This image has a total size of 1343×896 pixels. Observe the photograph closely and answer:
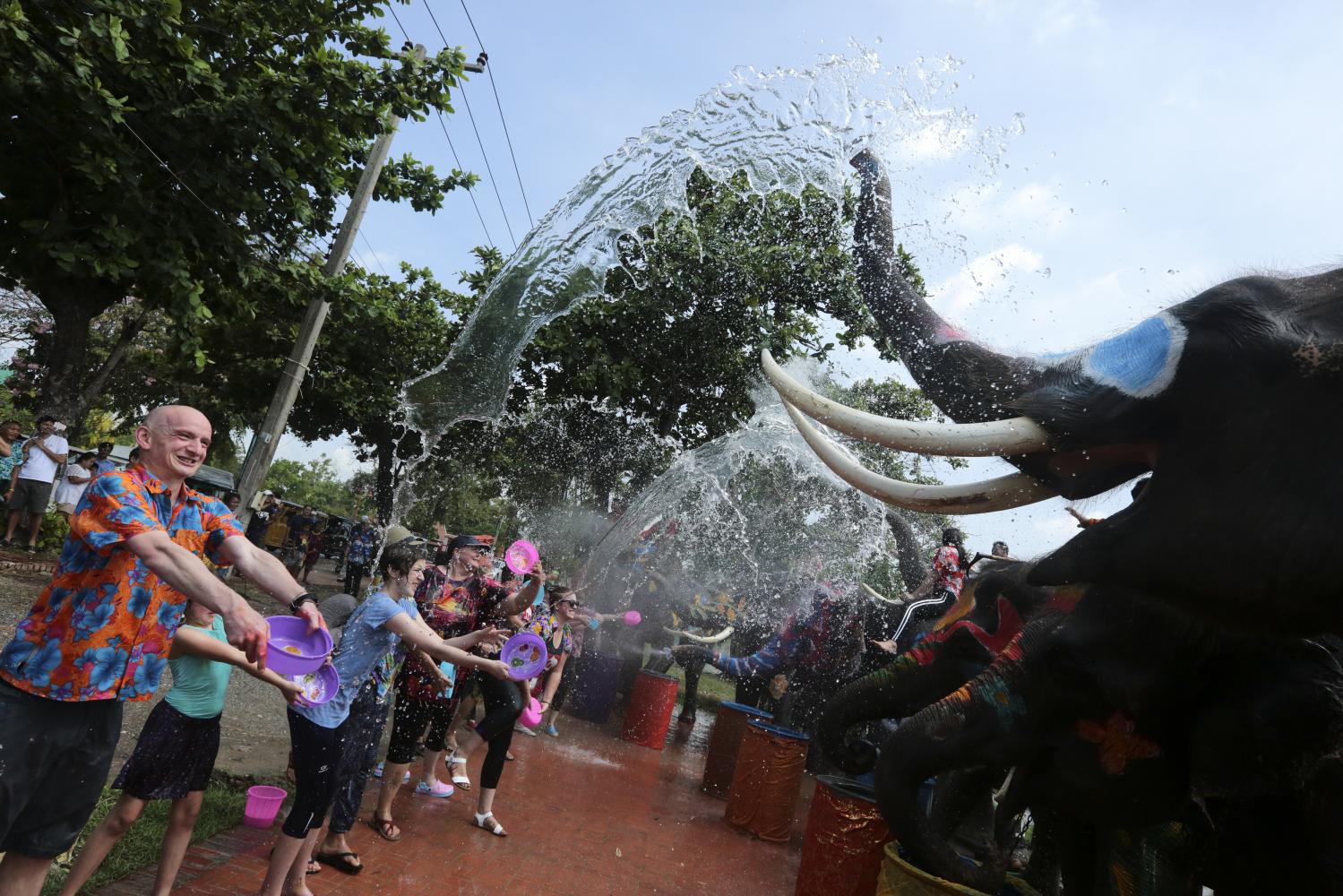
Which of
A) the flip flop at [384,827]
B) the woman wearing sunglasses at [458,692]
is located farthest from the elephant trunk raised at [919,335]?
the flip flop at [384,827]

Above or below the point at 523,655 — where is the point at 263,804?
below

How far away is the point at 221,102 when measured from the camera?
342 inches

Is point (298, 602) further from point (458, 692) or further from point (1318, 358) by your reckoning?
point (458, 692)

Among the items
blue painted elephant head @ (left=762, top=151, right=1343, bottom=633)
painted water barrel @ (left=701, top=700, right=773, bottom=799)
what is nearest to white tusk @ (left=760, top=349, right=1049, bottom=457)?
blue painted elephant head @ (left=762, top=151, right=1343, bottom=633)

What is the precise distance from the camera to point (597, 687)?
1072cm

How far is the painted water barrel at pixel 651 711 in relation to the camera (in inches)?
384

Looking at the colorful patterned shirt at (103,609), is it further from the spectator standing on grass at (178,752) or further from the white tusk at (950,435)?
the white tusk at (950,435)

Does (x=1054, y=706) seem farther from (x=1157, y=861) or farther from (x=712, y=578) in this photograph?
(x=712, y=578)

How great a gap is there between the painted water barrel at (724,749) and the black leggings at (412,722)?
308 cm

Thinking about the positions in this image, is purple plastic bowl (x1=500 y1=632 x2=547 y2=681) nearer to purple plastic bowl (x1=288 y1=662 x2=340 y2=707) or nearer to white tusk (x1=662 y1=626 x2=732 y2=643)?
purple plastic bowl (x1=288 y1=662 x2=340 y2=707)

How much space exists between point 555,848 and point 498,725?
0.89m

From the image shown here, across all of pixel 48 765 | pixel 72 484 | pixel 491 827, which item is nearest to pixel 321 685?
pixel 48 765

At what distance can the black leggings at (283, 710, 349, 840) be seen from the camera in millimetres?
3784

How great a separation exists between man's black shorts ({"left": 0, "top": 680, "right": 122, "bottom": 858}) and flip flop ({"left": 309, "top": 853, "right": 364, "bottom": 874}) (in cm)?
191
